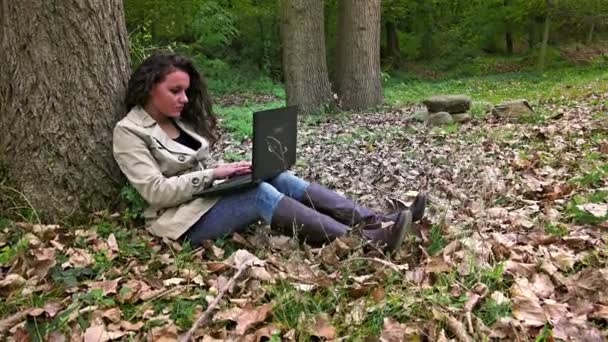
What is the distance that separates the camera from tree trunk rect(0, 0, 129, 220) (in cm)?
318

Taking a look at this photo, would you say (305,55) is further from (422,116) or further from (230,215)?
(230,215)

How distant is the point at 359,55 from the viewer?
10.5 meters

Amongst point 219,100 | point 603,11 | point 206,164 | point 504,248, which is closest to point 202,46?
point 219,100

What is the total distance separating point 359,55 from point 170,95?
7.66 meters

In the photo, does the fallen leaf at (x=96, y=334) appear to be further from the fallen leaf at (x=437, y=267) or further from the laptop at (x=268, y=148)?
the fallen leaf at (x=437, y=267)

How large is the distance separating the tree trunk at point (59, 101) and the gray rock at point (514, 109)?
5.84 m

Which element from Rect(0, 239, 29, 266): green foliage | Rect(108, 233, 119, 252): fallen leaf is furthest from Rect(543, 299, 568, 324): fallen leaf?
Rect(0, 239, 29, 266): green foliage

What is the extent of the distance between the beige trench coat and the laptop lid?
0.33 metres

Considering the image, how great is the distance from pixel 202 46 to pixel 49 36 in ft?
52.3

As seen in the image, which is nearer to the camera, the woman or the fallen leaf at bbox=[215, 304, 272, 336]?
the fallen leaf at bbox=[215, 304, 272, 336]

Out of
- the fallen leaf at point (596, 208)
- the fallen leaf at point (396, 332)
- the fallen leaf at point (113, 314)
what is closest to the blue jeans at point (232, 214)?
the fallen leaf at point (113, 314)

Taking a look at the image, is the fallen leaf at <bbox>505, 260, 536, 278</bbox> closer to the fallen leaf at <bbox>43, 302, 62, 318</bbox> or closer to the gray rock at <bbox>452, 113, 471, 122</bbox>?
the fallen leaf at <bbox>43, 302, 62, 318</bbox>

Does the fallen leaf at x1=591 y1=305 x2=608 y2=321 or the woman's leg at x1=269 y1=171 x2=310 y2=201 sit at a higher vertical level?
the woman's leg at x1=269 y1=171 x2=310 y2=201

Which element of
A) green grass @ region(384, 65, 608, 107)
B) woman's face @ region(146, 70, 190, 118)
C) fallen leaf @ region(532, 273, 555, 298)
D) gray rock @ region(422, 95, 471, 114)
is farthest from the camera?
green grass @ region(384, 65, 608, 107)
